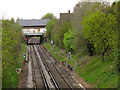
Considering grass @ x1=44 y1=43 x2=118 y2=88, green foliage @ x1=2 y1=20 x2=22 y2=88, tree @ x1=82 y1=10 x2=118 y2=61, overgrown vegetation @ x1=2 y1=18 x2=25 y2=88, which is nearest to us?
green foliage @ x1=2 y1=20 x2=22 y2=88

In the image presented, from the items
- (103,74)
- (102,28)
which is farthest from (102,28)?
(103,74)

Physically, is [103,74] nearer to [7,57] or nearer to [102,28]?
[102,28]

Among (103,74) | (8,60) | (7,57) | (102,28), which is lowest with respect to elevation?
(103,74)

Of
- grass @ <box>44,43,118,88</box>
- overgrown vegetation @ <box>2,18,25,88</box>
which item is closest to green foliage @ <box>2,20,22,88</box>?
overgrown vegetation @ <box>2,18,25,88</box>

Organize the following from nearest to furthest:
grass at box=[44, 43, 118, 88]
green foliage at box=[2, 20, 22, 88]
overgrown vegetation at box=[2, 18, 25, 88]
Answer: green foliage at box=[2, 20, 22, 88] < overgrown vegetation at box=[2, 18, 25, 88] < grass at box=[44, 43, 118, 88]

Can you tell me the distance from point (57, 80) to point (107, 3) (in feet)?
48.9

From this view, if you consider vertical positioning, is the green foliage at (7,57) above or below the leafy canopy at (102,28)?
below

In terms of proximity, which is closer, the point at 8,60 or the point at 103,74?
the point at 8,60

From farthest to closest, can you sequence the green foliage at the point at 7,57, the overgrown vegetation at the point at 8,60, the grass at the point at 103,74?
the grass at the point at 103,74
the overgrown vegetation at the point at 8,60
the green foliage at the point at 7,57

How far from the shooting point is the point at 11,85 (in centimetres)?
1570

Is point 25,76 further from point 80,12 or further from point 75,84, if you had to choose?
point 80,12

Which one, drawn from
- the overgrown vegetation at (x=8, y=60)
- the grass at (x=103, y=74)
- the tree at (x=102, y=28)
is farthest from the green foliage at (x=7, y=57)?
the tree at (x=102, y=28)

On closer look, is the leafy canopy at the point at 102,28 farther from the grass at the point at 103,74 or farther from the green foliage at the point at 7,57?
the green foliage at the point at 7,57

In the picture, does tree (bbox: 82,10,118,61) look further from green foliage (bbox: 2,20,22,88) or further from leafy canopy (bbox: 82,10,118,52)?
green foliage (bbox: 2,20,22,88)
